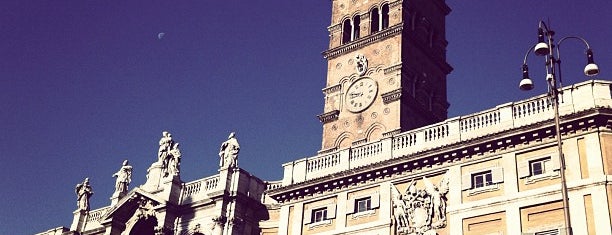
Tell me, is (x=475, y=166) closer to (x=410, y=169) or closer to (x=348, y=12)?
(x=410, y=169)

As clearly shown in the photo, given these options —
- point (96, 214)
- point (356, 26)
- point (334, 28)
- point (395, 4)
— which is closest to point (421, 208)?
point (395, 4)

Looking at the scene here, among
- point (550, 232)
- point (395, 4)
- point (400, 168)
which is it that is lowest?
point (550, 232)

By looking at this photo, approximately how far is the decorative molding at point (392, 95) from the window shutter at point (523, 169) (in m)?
17.1

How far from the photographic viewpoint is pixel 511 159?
3341cm

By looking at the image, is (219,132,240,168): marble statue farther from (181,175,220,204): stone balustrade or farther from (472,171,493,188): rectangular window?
(472,171,493,188): rectangular window

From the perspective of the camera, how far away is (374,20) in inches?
2181

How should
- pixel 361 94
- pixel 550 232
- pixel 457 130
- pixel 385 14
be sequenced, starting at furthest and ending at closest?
pixel 385 14
pixel 361 94
pixel 457 130
pixel 550 232

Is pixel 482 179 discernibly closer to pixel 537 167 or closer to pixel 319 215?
pixel 537 167

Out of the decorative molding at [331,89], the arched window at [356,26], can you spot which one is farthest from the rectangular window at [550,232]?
the arched window at [356,26]

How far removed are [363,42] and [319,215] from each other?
18142mm

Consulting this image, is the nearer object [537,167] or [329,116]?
[537,167]

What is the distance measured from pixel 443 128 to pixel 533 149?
5204mm

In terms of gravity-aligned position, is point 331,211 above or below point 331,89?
below

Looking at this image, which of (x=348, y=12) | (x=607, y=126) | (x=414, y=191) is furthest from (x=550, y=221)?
(x=348, y=12)
